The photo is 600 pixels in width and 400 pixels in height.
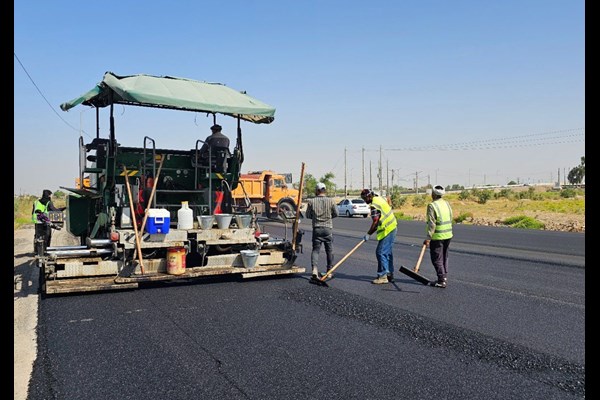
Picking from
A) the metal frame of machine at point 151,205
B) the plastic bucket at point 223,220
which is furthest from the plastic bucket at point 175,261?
the plastic bucket at point 223,220

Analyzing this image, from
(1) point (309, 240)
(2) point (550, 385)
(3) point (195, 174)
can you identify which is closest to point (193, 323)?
(2) point (550, 385)

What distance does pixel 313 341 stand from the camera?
16.5 feet

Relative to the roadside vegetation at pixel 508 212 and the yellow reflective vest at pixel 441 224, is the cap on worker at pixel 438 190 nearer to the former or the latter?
the yellow reflective vest at pixel 441 224

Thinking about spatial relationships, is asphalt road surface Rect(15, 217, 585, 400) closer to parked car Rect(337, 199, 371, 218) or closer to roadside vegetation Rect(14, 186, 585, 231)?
roadside vegetation Rect(14, 186, 585, 231)

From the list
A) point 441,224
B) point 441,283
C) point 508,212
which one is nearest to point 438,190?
point 441,224

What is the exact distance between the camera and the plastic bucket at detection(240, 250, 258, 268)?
8.33 metres

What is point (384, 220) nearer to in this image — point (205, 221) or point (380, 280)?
point (380, 280)

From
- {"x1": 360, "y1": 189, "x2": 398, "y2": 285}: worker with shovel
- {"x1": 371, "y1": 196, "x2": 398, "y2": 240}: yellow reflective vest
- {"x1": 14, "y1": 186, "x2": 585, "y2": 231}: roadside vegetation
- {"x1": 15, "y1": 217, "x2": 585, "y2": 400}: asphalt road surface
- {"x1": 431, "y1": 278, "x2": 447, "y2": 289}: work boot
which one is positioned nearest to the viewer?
{"x1": 15, "y1": 217, "x2": 585, "y2": 400}: asphalt road surface

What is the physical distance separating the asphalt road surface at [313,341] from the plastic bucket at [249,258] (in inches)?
11.8

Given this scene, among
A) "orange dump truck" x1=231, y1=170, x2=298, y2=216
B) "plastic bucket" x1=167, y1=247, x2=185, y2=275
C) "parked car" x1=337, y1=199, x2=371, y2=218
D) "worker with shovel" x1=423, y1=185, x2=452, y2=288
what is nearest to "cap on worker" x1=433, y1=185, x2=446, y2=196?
"worker with shovel" x1=423, y1=185, x2=452, y2=288

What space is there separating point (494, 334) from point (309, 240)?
10641 millimetres

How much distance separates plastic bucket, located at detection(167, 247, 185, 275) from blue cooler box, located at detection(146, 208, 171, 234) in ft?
1.10

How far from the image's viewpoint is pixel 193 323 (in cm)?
570
